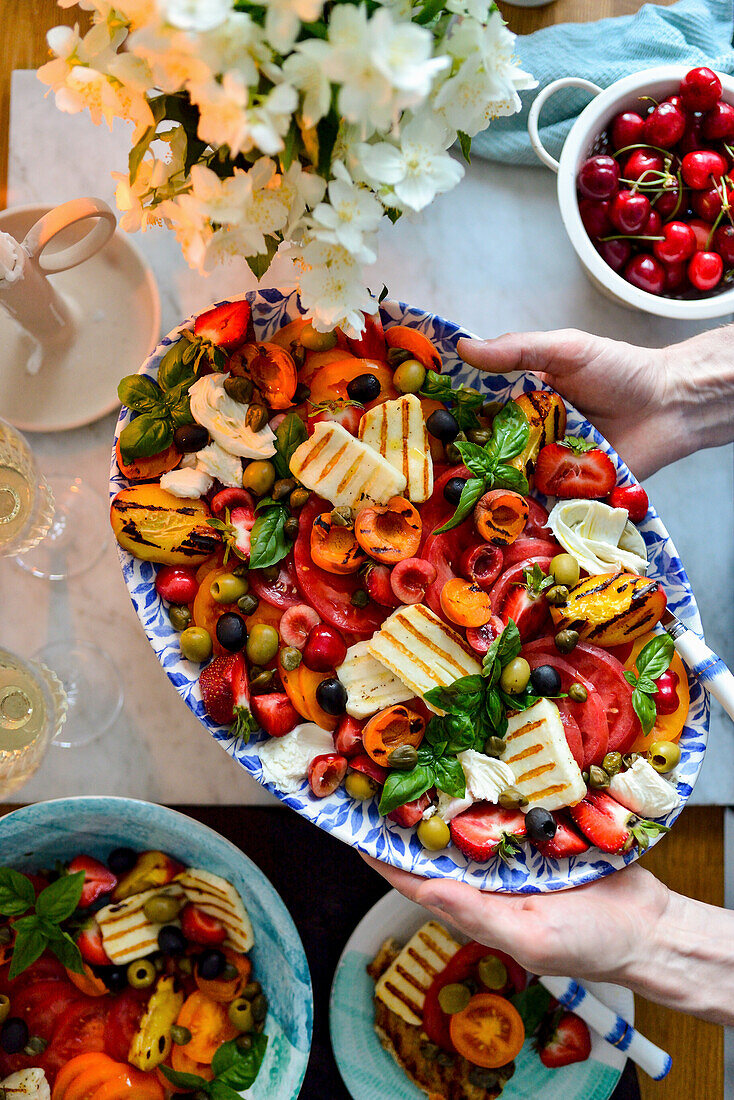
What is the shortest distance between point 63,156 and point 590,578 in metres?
1.39

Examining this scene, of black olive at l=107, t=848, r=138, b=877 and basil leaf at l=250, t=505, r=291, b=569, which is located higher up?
basil leaf at l=250, t=505, r=291, b=569

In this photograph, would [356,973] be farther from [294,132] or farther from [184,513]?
[294,132]

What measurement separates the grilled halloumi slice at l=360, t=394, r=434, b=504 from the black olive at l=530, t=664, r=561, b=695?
345mm

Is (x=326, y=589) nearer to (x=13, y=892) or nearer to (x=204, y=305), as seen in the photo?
(x=204, y=305)

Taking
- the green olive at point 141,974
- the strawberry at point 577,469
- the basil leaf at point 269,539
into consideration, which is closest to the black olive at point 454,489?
the strawberry at point 577,469

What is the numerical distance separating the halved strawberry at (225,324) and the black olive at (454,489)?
1.43ft

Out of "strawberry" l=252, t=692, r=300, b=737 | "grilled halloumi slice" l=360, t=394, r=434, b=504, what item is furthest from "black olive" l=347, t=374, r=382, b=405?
"strawberry" l=252, t=692, r=300, b=737

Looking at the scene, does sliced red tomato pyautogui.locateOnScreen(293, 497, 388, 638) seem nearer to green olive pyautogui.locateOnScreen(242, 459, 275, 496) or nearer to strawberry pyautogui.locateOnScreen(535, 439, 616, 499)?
green olive pyautogui.locateOnScreen(242, 459, 275, 496)

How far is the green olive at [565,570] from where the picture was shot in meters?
1.40

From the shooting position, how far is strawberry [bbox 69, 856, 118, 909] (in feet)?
5.35

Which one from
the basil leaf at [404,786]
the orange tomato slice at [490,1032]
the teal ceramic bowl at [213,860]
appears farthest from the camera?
the orange tomato slice at [490,1032]

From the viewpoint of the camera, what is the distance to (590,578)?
1416 mm

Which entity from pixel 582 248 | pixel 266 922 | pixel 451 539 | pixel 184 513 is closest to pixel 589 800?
pixel 451 539

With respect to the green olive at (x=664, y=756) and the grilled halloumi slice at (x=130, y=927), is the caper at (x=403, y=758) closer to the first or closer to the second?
the green olive at (x=664, y=756)
